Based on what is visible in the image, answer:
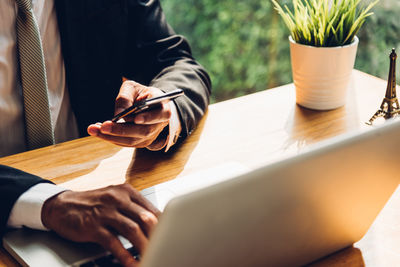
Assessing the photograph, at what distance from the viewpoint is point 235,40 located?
10.1 feet

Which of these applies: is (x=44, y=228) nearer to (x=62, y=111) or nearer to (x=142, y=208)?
(x=142, y=208)

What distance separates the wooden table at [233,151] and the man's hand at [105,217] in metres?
0.10

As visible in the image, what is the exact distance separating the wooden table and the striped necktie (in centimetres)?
15

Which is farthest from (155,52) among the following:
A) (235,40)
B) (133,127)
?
(235,40)

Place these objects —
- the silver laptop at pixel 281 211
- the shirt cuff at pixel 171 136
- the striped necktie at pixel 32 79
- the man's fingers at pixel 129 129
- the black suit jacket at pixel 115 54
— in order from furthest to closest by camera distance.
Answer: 1. the black suit jacket at pixel 115 54
2. the striped necktie at pixel 32 79
3. the shirt cuff at pixel 171 136
4. the man's fingers at pixel 129 129
5. the silver laptop at pixel 281 211

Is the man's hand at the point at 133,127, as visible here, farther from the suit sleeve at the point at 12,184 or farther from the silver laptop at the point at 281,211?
the silver laptop at the point at 281,211

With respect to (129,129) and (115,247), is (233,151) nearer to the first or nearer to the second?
(129,129)

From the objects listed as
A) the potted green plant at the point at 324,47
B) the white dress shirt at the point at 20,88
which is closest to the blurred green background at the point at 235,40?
the white dress shirt at the point at 20,88

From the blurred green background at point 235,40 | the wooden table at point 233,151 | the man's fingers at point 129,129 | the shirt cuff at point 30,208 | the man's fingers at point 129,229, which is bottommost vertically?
the blurred green background at point 235,40

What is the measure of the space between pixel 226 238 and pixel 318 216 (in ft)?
0.47

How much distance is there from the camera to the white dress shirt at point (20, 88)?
1187 mm

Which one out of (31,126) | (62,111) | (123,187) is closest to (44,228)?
(123,187)

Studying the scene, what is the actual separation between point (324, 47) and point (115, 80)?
25.7 inches

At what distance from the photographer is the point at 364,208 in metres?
0.66
